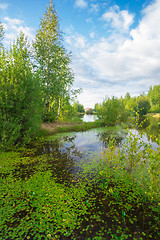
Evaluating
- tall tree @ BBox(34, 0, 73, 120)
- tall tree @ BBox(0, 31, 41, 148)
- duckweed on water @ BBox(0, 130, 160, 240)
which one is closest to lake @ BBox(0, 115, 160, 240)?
duckweed on water @ BBox(0, 130, 160, 240)

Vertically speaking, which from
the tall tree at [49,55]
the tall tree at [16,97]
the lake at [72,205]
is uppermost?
the tall tree at [49,55]

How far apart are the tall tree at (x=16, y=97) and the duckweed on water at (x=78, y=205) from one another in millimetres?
3177

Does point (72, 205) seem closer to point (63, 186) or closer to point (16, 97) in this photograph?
point (63, 186)

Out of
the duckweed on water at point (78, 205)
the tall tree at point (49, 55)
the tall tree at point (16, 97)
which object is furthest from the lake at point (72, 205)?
the tall tree at point (49, 55)

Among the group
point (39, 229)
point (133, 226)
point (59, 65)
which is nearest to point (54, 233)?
point (39, 229)

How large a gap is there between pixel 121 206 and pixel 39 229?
2.33 meters

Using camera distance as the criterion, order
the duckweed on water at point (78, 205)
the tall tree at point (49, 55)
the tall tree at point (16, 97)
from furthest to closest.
A: the tall tree at point (49, 55) < the tall tree at point (16, 97) < the duckweed on water at point (78, 205)

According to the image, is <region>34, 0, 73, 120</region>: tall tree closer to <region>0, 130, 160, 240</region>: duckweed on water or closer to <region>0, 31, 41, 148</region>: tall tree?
<region>0, 31, 41, 148</region>: tall tree

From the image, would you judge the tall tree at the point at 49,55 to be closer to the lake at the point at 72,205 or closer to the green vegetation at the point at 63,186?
the green vegetation at the point at 63,186

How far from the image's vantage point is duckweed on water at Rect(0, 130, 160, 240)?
2.82 m

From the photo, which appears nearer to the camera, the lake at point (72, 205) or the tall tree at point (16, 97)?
the lake at point (72, 205)

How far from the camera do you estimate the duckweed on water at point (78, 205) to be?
2.82 metres

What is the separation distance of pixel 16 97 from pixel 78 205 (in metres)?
7.70

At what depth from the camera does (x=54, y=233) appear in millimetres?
2779
